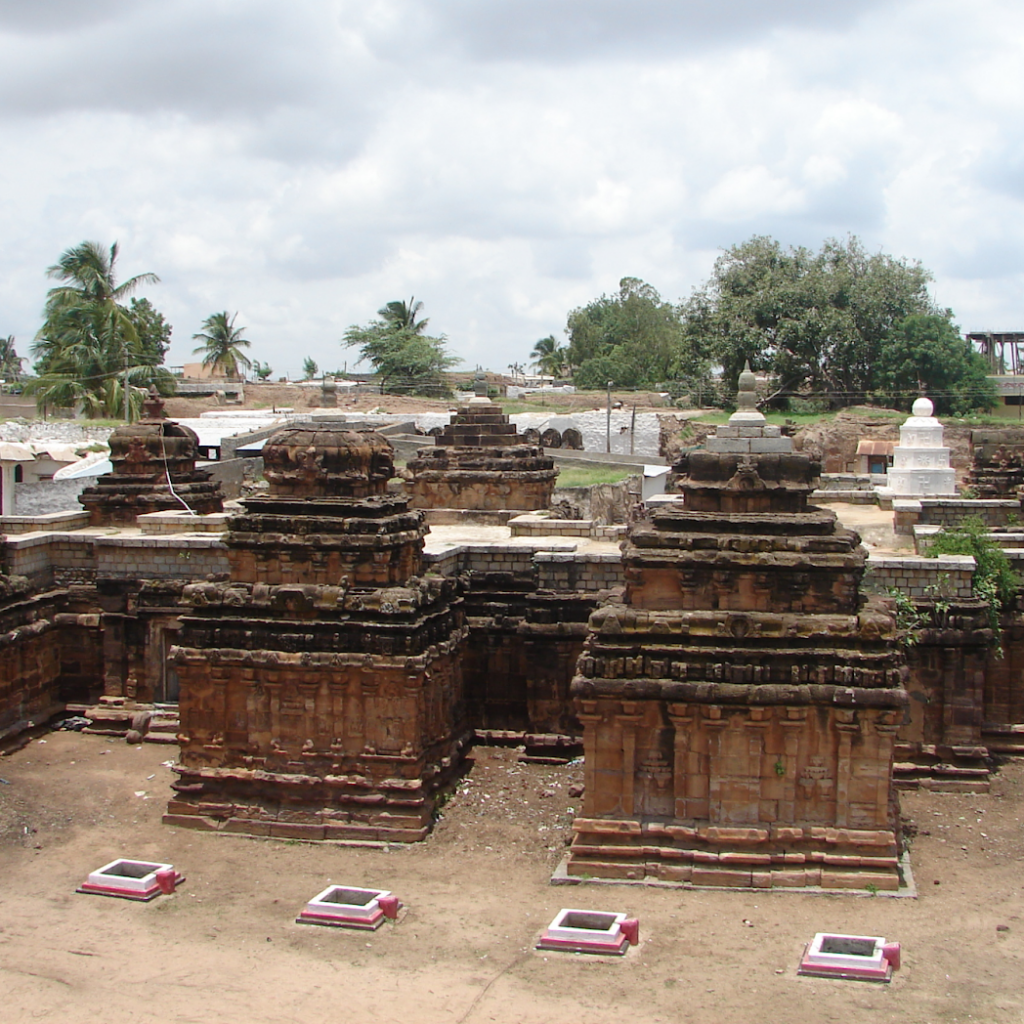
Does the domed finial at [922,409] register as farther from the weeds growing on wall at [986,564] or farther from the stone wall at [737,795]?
the stone wall at [737,795]

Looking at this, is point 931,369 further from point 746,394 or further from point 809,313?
point 746,394

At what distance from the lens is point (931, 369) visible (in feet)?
162

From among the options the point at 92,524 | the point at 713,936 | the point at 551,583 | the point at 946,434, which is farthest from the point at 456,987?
the point at 946,434

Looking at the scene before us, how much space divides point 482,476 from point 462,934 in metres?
14.1

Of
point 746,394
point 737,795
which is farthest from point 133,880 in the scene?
point 746,394

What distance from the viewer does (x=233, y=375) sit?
210 ft

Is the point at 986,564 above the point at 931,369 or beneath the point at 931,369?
beneath

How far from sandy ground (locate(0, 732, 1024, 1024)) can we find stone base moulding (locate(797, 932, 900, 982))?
0.14 metres

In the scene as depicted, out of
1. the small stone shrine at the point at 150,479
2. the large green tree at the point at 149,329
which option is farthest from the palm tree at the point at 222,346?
the small stone shrine at the point at 150,479

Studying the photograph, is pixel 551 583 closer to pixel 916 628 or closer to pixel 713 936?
pixel 916 628

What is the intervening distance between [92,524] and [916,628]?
15.4 meters

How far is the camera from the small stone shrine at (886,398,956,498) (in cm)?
2725

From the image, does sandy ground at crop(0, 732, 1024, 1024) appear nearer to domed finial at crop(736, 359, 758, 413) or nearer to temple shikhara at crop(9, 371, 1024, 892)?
temple shikhara at crop(9, 371, 1024, 892)

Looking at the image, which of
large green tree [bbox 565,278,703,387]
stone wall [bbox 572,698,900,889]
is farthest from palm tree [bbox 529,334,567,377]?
stone wall [bbox 572,698,900,889]
